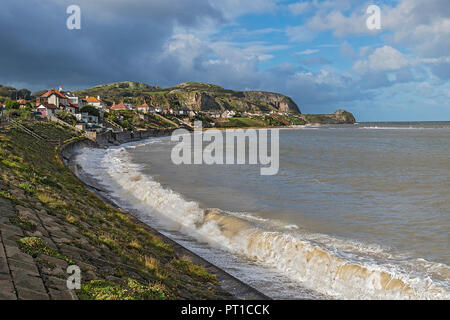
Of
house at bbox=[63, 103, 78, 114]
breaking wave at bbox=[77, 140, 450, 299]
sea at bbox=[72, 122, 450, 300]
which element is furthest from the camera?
house at bbox=[63, 103, 78, 114]

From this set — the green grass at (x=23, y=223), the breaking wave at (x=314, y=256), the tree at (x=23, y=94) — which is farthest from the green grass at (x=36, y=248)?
the tree at (x=23, y=94)

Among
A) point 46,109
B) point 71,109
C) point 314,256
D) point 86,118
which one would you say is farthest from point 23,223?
point 71,109

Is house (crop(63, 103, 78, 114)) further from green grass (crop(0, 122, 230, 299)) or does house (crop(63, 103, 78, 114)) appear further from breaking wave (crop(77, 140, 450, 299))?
breaking wave (crop(77, 140, 450, 299))

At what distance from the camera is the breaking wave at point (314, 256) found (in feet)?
33.6

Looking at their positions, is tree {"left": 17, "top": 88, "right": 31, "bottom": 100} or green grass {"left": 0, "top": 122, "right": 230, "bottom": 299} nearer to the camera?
green grass {"left": 0, "top": 122, "right": 230, "bottom": 299}

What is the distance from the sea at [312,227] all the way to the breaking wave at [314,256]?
34 mm

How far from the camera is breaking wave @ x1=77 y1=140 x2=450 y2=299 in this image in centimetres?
1023

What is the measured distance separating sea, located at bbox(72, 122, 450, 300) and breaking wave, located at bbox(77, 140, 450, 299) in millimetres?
34

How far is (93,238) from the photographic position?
34.6ft

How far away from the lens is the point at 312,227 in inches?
635

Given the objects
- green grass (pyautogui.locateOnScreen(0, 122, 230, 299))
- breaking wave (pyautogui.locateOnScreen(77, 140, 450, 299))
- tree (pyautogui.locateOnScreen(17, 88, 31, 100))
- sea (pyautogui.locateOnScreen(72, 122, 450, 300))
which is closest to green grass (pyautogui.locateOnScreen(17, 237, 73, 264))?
green grass (pyautogui.locateOnScreen(0, 122, 230, 299))
